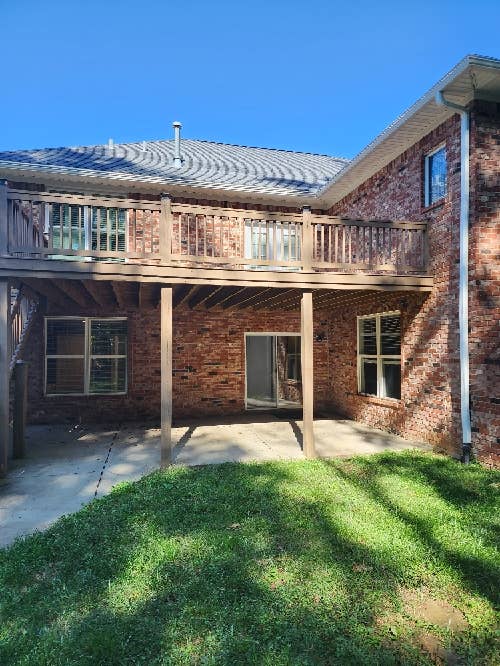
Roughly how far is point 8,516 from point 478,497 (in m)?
5.16

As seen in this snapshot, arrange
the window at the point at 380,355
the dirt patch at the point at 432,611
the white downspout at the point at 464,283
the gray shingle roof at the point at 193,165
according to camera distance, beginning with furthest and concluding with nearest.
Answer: the gray shingle roof at the point at 193,165
the window at the point at 380,355
the white downspout at the point at 464,283
the dirt patch at the point at 432,611

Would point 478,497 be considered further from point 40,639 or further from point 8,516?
point 8,516

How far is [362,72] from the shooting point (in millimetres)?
12758

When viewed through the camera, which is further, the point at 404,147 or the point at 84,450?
the point at 404,147

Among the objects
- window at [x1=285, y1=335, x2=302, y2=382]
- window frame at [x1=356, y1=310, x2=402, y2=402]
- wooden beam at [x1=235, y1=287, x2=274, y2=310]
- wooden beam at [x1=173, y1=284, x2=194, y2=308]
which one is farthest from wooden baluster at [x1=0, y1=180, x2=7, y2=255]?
window at [x1=285, y1=335, x2=302, y2=382]

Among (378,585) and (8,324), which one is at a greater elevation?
(8,324)

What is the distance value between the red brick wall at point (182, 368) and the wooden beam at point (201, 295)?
1.09 metres

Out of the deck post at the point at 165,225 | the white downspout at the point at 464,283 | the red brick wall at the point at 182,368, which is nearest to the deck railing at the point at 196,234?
the deck post at the point at 165,225

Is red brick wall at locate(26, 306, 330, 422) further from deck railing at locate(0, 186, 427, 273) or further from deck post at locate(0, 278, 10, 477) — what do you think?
deck post at locate(0, 278, 10, 477)

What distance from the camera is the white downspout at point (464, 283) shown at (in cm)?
593

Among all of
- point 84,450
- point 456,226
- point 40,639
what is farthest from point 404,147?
point 40,639

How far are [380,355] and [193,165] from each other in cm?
739

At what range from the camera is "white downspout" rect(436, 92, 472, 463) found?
5.93 m

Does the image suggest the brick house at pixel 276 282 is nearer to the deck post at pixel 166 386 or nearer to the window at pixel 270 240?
the deck post at pixel 166 386
